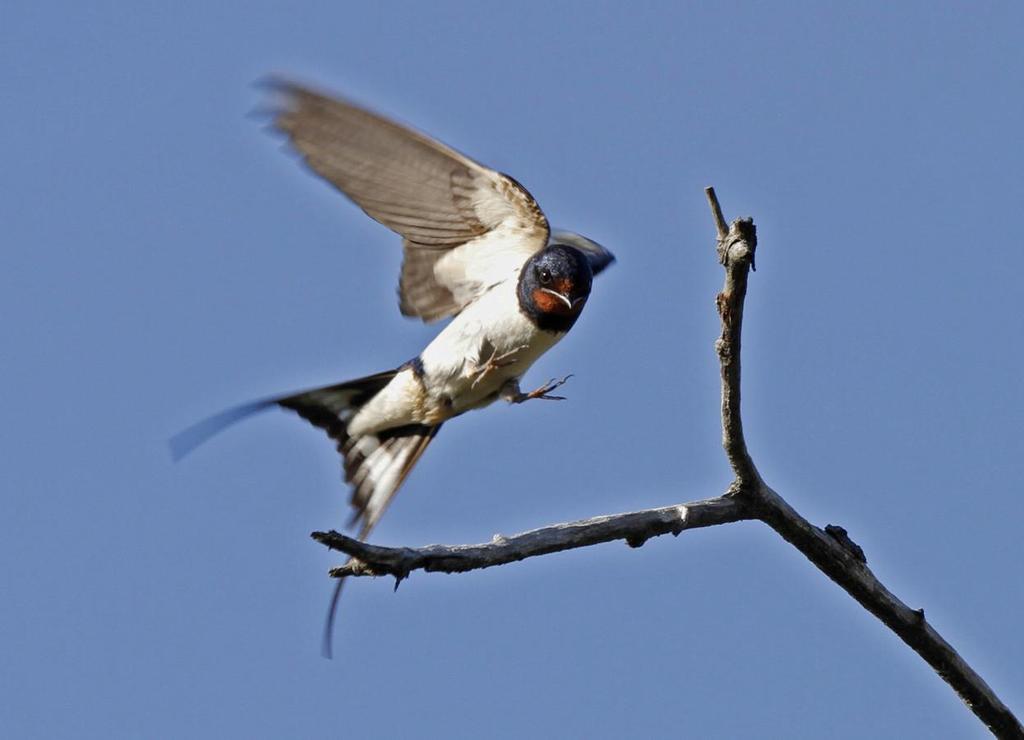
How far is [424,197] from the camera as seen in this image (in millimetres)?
5801

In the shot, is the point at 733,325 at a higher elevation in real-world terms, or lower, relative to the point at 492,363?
lower

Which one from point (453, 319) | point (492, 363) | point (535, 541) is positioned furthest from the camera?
point (453, 319)

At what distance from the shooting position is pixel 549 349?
19.8ft

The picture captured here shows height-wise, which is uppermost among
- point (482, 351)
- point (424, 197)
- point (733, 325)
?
point (424, 197)

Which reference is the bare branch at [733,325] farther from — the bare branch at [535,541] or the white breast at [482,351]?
the white breast at [482,351]

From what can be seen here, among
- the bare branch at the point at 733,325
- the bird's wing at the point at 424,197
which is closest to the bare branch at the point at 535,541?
the bare branch at the point at 733,325

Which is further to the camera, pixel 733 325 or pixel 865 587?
pixel 865 587

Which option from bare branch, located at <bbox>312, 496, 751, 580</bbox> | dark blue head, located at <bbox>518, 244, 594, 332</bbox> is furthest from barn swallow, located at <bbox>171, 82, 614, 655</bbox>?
bare branch, located at <bbox>312, 496, 751, 580</bbox>

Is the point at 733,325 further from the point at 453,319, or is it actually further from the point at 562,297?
the point at 453,319

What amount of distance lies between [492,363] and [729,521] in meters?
1.63

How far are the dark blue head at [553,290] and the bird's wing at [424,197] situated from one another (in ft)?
0.77

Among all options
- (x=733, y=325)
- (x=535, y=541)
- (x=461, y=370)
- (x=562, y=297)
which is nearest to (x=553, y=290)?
(x=562, y=297)

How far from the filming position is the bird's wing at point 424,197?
5348mm

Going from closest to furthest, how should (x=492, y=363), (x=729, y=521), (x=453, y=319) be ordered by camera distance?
(x=729, y=521), (x=492, y=363), (x=453, y=319)
